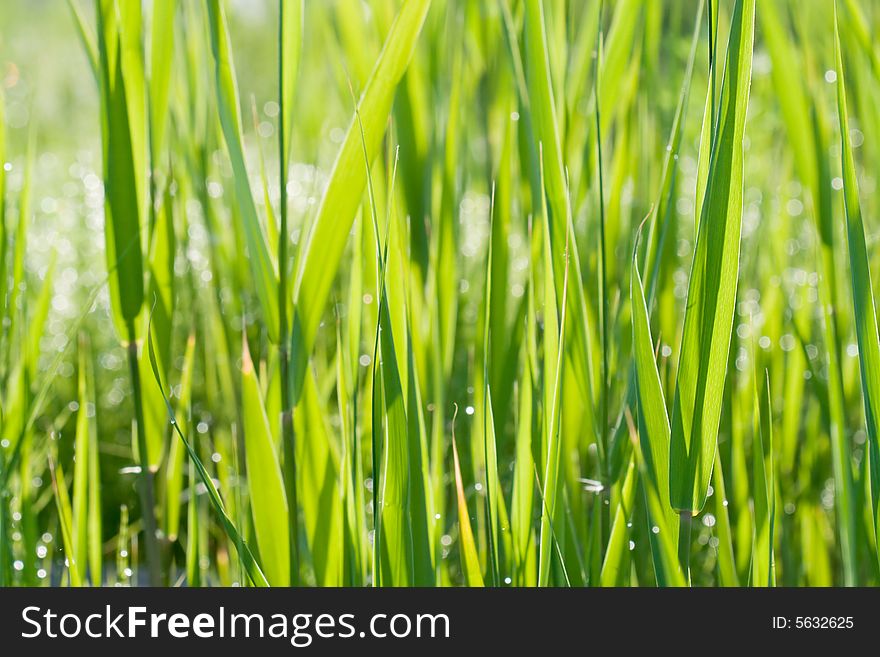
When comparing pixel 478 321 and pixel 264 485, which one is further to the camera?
pixel 478 321

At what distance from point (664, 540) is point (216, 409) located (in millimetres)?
538

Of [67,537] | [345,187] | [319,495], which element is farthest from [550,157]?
[67,537]

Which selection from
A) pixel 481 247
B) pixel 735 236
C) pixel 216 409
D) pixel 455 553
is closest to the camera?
pixel 735 236

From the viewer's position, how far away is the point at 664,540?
365 millimetres

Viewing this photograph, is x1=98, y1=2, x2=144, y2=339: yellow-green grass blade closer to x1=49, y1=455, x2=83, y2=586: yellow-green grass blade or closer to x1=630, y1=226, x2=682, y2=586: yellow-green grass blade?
x1=49, y1=455, x2=83, y2=586: yellow-green grass blade

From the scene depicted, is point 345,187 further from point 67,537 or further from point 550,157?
point 67,537

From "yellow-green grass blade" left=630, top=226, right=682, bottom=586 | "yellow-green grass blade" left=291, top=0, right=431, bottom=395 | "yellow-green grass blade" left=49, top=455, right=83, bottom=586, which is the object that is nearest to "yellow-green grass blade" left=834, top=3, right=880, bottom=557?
"yellow-green grass blade" left=630, top=226, right=682, bottom=586

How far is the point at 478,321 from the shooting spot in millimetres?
546

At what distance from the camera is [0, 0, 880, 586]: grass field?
377mm

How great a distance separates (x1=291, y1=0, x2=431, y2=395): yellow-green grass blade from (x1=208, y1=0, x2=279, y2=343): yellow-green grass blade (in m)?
→ 0.02

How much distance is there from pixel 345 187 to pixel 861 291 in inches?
10.8

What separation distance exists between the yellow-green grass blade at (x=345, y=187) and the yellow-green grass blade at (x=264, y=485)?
1.0 inches
